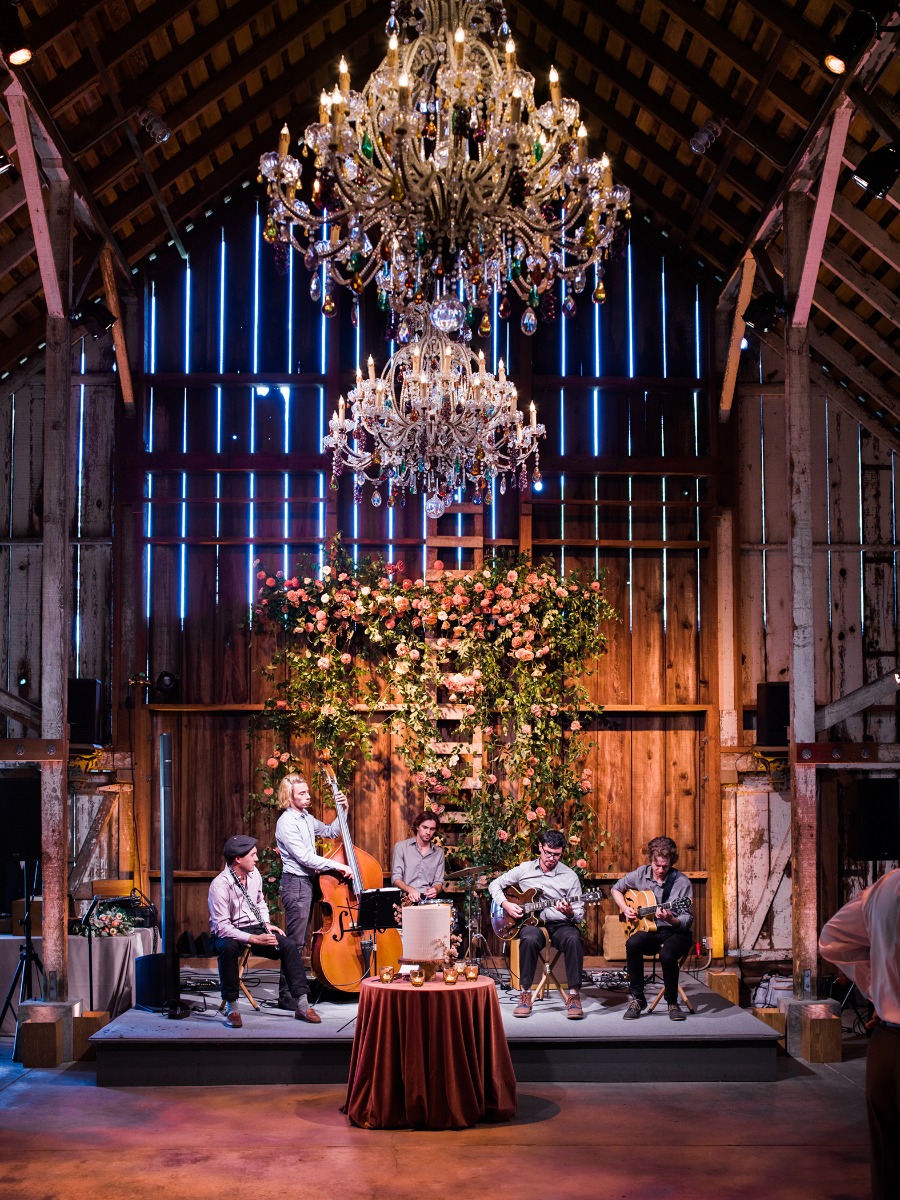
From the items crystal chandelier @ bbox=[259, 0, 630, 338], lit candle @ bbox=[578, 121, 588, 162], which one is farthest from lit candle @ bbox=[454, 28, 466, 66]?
lit candle @ bbox=[578, 121, 588, 162]

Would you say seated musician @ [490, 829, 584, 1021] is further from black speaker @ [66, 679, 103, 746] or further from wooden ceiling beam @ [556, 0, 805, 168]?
wooden ceiling beam @ [556, 0, 805, 168]

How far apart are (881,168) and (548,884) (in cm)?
485

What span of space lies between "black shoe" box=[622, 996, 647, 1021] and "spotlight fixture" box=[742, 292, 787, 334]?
444cm

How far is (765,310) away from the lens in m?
9.01

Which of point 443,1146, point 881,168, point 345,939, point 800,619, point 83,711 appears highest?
point 881,168

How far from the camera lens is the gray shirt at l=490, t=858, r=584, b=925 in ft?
29.2

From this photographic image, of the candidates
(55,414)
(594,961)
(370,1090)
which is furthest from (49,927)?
(594,961)

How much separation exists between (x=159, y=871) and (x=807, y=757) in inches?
193

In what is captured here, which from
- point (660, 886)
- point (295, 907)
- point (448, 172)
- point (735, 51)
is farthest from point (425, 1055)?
point (735, 51)

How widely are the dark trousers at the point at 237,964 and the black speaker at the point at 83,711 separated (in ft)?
6.68

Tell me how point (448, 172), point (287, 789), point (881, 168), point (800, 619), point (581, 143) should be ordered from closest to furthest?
point (448, 172), point (581, 143), point (881, 168), point (800, 619), point (287, 789)

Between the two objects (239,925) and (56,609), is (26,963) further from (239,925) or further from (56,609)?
(56,609)

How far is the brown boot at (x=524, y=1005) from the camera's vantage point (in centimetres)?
850

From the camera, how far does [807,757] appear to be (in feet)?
28.3
